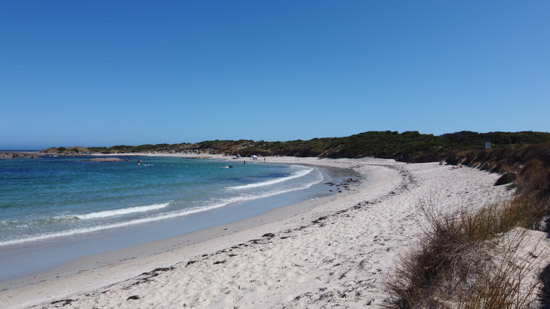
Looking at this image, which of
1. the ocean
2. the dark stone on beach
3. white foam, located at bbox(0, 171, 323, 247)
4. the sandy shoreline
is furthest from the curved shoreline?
white foam, located at bbox(0, 171, 323, 247)

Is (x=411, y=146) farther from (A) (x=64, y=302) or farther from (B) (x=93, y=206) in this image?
(A) (x=64, y=302)

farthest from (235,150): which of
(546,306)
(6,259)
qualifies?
(546,306)

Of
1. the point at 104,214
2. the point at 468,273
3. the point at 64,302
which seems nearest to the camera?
the point at 468,273

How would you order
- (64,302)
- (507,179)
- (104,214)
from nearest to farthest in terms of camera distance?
1. (64,302)
2. (507,179)
3. (104,214)

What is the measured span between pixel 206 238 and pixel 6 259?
5.15 m

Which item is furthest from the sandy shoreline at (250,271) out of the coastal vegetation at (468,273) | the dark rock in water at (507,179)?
the dark rock in water at (507,179)

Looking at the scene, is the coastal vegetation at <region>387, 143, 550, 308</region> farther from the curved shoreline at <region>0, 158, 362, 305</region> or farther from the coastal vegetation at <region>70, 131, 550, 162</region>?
the coastal vegetation at <region>70, 131, 550, 162</region>

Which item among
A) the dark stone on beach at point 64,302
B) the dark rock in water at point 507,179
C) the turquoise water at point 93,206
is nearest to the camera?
the dark stone on beach at point 64,302

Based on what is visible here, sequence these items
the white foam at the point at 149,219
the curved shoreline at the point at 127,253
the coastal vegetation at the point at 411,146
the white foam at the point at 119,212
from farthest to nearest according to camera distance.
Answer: the coastal vegetation at the point at 411,146
the white foam at the point at 119,212
the white foam at the point at 149,219
the curved shoreline at the point at 127,253

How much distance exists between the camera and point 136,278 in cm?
628

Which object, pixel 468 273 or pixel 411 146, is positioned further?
pixel 411 146

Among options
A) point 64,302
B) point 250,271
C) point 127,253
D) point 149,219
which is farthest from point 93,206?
point 250,271

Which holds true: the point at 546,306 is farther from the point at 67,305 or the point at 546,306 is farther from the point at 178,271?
the point at 67,305

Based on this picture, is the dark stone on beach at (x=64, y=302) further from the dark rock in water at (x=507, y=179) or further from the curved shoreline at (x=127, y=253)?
the dark rock in water at (x=507, y=179)
